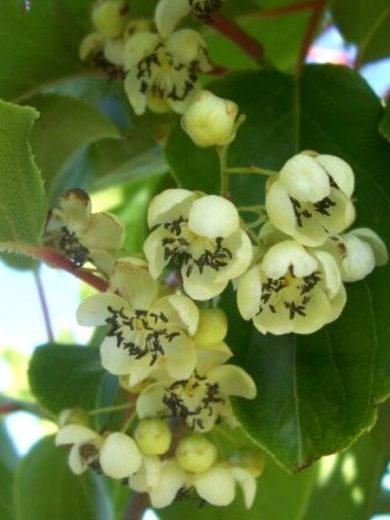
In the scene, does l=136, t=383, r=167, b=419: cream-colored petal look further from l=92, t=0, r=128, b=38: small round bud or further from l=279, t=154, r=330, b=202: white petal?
l=92, t=0, r=128, b=38: small round bud

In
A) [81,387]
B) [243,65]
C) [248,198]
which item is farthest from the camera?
[243,65]

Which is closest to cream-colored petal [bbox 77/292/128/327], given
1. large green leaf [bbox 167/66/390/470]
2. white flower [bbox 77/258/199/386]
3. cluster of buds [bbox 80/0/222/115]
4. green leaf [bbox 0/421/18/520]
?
white flower [bbox 77/258/199/386]

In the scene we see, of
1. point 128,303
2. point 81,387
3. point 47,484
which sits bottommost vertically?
point 47,484

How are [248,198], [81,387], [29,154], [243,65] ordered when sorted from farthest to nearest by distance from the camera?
[243,65] < [81,387] < [248,198] < [29,154]

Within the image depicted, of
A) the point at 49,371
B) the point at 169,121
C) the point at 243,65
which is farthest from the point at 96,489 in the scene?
the point at 243,65

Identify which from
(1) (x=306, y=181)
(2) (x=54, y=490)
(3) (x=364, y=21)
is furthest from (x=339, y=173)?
(2) (x=54, y=490)

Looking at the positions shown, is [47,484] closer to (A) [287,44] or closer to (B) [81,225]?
(B) [81,225]
